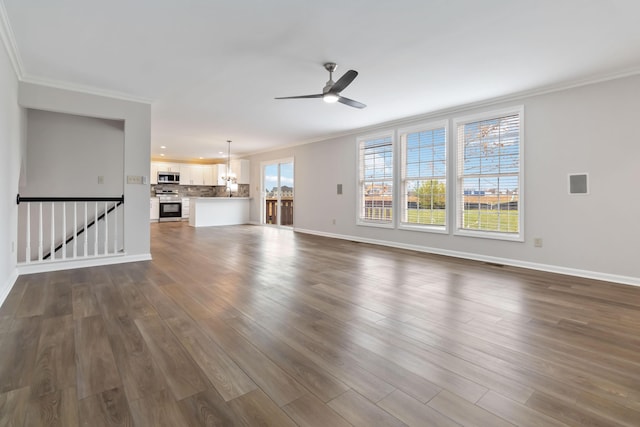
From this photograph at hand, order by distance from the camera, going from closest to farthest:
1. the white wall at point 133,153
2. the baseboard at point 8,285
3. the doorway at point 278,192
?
the baseboard at point 8,285 → the white wall at point 133,153 → the doorway at point 278,192

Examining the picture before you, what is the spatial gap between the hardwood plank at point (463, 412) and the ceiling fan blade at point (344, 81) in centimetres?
272

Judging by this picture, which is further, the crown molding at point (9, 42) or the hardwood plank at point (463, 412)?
the crown molding at point (9, 42)

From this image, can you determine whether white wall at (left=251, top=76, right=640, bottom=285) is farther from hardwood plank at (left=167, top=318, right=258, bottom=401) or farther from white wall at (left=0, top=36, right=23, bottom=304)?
white wall at (left=0, top=36, right=23, bottom=304)

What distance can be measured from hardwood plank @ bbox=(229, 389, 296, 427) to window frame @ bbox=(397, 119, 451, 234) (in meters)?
4.50

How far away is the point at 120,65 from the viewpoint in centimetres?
346

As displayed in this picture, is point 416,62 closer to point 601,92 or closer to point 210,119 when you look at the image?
point 601,92

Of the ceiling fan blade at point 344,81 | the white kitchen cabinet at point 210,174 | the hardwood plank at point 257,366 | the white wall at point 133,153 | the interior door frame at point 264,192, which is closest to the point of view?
the hardwood plank at point 257,366

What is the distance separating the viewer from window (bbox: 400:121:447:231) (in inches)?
210

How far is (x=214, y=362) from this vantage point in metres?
1.80

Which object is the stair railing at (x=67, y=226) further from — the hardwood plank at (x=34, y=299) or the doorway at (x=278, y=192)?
the doorway at (x=278, y=192)

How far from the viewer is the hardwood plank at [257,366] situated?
1527mm

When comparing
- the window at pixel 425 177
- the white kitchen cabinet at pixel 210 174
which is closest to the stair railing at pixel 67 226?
the window at pixel 425 177

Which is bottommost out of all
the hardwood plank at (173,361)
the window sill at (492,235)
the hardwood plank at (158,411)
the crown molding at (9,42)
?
the hardwood plank at (158,411)

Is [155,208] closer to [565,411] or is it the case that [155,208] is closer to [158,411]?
[158,411]
